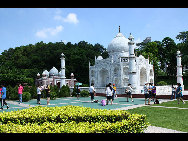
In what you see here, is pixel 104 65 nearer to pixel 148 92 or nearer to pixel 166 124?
pixel 148 92

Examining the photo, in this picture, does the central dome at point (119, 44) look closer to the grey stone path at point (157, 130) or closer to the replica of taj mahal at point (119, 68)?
the replica of taj mahal at point (119, 68)

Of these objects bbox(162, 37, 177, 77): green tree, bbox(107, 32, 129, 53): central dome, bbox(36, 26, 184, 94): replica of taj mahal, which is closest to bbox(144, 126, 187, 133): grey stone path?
bbox(36, 26, 184, 94): replica of taj mahal

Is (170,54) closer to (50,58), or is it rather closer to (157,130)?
(50,58)

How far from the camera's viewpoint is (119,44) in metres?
38.5

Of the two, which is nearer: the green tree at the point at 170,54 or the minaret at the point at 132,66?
the minaret at the point at 132,66

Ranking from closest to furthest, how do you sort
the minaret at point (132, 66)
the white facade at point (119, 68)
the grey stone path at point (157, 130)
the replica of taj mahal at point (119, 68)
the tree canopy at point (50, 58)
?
the grey stone path at point (157, 130) < the minaret at point (132, 66) < the replica of taj mahal at point (119, 68) < the white facade at point (119, 68) < the tree canopy at point (50, 58)

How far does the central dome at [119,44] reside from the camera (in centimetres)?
3825

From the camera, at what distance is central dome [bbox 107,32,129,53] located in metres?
38.2

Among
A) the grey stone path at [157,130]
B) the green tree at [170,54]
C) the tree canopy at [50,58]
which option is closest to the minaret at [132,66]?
the grey stone path at [157,130]

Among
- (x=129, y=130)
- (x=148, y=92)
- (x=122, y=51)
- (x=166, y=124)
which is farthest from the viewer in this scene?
(x=122, y=51)

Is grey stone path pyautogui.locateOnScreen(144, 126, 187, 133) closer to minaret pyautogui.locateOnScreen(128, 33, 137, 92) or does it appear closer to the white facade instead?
minaret pyautogui.locateOnScreen(128, 33, 137, 92)
